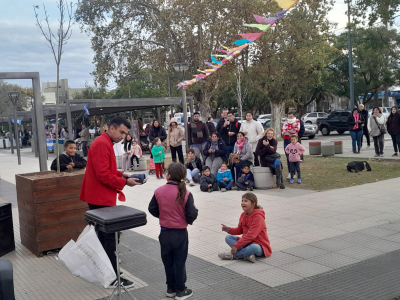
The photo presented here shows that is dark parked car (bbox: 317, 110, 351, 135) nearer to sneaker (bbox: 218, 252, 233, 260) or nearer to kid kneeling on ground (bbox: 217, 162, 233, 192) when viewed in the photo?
kid kneeling on ground (bbox: 217, 162, 233, 192)

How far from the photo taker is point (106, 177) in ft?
16.1

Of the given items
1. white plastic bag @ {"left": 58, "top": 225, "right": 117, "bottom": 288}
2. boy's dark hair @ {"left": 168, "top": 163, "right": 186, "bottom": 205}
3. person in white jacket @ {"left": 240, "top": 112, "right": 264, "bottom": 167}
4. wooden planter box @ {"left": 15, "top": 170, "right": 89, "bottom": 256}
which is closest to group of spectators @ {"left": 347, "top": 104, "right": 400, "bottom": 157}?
person in white jacket @ {"left": 240, "top": 112, "right": 264, "bottom": 167}

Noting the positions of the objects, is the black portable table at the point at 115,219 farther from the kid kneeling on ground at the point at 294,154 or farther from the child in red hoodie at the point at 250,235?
the kid kneeling on ground at the point at 294,154

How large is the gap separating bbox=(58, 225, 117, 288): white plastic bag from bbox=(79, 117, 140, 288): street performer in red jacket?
642 millimetres

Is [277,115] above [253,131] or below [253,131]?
above

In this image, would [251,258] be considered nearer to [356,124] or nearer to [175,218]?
[175,218]

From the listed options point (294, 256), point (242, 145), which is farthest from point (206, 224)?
point (242, 145)

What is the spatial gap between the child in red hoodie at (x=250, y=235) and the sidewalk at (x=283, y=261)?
0.13m

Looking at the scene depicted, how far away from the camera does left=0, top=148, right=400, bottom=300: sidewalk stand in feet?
15.6

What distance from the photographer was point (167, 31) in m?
26.2

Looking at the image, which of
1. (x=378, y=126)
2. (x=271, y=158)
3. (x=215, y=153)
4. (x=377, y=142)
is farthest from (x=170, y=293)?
(x=377, y=142)

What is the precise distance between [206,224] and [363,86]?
43.9 m

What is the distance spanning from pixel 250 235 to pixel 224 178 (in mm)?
5547

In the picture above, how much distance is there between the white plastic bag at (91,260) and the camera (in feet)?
13.5
